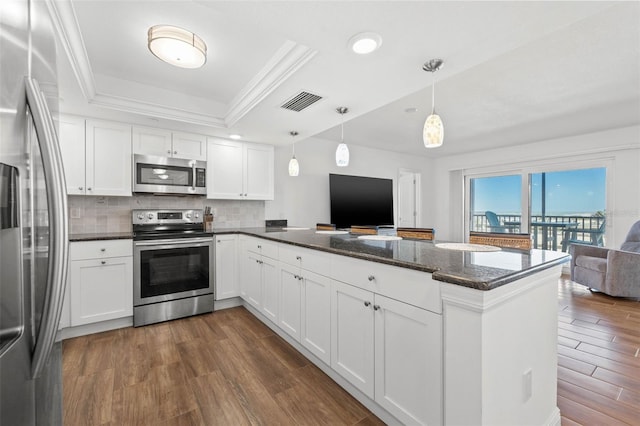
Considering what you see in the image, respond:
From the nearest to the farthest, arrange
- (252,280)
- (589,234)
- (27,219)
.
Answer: (27,219) < (252,280) < (589,234)

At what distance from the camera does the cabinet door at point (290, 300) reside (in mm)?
2176

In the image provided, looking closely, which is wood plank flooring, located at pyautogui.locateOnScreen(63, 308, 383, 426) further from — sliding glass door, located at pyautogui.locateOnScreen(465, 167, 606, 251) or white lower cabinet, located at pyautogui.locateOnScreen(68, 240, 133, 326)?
sliding glass door, located at pyautogui.locateOnScreen(465, 167, 606, 251)

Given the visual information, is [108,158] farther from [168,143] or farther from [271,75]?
[271,75]

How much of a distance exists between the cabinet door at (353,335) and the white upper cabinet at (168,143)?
257cm

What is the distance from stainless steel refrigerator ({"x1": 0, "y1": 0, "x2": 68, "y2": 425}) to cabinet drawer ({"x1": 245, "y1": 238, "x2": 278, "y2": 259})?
1.80 m

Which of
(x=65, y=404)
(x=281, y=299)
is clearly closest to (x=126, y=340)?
(x=65, y=404)

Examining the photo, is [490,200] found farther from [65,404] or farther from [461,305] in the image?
[65,404]

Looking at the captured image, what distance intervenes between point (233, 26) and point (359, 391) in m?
2.50

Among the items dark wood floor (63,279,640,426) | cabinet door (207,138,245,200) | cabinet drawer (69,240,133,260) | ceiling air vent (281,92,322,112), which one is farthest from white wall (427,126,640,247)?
cabinet drawer (69,240,133,260)

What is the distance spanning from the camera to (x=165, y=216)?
3260 millimetres

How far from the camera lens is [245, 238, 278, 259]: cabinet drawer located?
2544 mm

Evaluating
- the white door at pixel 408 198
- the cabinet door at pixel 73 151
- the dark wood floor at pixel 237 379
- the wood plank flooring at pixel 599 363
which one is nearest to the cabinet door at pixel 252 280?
the dark wood floor at pixel 237 379

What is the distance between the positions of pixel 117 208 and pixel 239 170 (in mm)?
1446

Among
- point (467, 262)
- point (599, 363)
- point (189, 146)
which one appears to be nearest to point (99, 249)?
point (189, 146)
